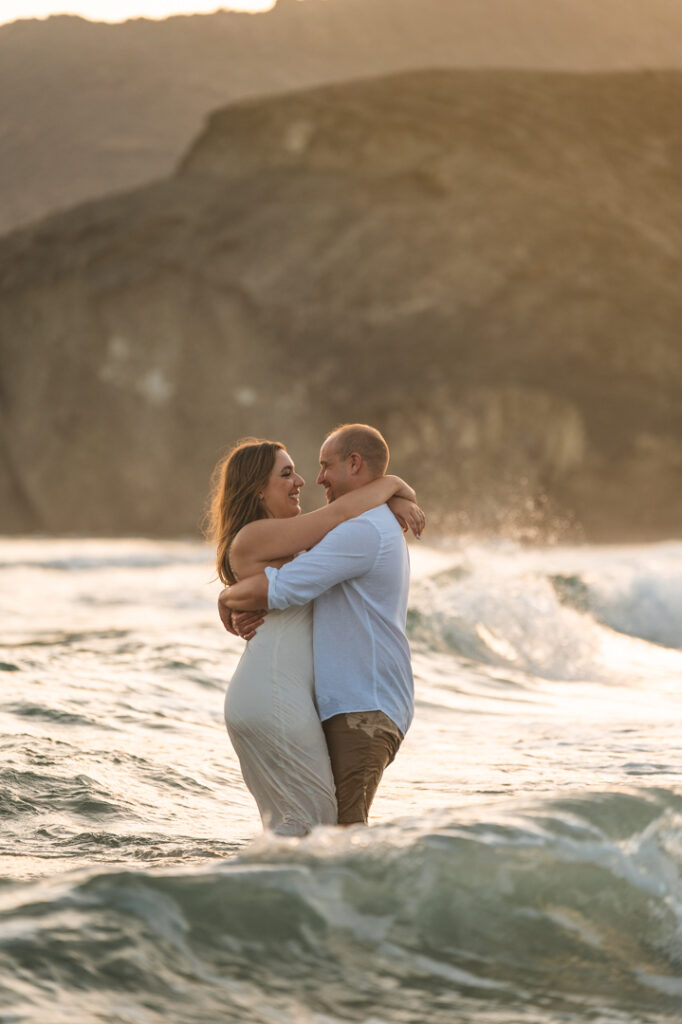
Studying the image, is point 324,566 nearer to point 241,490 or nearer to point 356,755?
point 241,490

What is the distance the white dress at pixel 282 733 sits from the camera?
Answer: 391 cm

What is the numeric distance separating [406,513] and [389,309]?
43881 millimetres

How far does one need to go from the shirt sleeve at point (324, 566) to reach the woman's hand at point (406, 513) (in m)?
0.21

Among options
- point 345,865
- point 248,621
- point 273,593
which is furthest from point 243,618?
point 345,865

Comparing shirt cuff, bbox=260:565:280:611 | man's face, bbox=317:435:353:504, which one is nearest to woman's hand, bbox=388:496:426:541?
man's face, bbox=317:435:353:504

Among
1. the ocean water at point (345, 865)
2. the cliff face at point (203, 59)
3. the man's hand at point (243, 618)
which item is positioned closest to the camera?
the ocean water at point (345, 865)

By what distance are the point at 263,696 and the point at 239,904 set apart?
693 millimetres

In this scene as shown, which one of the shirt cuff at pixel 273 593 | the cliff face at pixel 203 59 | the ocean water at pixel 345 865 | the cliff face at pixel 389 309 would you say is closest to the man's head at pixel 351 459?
the shirt cuff at pixel 273 593

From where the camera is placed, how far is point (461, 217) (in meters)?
47.2

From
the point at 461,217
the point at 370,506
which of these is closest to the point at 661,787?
the point at 370,506

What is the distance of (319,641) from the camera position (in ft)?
13.2

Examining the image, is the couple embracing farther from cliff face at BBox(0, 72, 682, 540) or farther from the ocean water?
cliff face at BBox(0, 72, 682, 540)

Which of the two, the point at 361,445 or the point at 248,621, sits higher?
the point at 361,445

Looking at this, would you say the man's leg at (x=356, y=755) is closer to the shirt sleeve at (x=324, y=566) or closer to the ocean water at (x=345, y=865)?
the ocean water at (x=345, y=865)
